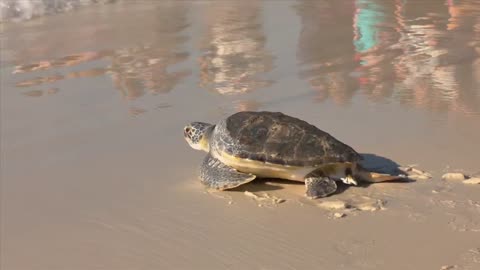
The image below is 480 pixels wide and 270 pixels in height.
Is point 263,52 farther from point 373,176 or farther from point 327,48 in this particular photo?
point 373,176

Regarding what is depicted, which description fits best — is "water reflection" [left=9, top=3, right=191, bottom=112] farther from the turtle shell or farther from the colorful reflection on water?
the turtle shell

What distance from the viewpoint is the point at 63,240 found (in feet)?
12.6

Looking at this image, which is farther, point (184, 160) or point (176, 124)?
point (176, 124)

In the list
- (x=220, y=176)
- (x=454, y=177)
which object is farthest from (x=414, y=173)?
(x=220, y=176)

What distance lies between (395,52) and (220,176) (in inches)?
192

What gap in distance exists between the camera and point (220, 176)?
4.52 metres

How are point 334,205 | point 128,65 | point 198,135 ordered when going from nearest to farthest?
point 334,205 → point 198,135 → point 128,65

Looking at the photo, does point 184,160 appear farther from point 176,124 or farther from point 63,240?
point 63,240

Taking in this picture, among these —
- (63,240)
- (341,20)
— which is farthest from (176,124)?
(341,20)

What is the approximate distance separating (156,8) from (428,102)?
8.32 m

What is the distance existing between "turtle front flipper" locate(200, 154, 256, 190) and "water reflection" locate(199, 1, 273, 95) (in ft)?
8.15

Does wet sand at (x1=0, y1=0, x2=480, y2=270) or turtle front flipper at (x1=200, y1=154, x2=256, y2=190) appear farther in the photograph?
turtle front flipper at (x1=200, y1=154, x2=256, y2=190)

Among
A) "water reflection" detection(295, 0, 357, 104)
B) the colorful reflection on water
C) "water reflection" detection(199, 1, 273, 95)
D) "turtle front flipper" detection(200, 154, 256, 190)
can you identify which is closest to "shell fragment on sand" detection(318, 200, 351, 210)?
"turtle front flipper" detection(200, 154, 256, 190)

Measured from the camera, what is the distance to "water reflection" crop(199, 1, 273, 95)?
7.50m
